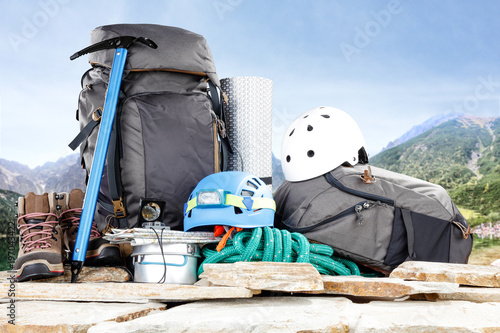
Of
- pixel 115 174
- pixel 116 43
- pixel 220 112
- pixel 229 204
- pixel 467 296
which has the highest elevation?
pixel 116 43

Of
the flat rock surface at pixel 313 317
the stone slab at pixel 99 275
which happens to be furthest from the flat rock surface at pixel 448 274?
the stone slab at pixel 99 275

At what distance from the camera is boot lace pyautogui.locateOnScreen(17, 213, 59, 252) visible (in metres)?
2.27

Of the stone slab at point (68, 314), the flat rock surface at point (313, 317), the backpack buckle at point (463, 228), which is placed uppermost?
the backpack buckle at point (463, 228)

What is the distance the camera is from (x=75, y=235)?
8.52 ft

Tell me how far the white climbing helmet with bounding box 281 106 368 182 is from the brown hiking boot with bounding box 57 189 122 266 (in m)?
1.11

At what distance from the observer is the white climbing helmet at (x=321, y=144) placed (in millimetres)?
2682

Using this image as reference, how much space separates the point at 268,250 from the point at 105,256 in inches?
33.2

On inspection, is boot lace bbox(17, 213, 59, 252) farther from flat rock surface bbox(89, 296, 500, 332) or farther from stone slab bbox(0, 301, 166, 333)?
flat rock surface bbox(89, 296, 500, 332)

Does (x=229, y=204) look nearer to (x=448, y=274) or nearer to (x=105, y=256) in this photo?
(x=105, y=256)

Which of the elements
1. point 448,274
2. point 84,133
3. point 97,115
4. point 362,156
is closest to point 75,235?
point 84,133

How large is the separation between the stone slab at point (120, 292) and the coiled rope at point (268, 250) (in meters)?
0.34

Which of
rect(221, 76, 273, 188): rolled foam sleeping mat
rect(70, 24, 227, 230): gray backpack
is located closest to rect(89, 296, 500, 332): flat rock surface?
rect(70, 24, 227, 230): gray backpack

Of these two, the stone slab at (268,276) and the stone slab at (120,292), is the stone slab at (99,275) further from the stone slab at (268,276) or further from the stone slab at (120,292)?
the stone slab at (268,276)

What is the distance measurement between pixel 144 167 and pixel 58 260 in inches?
25.1
